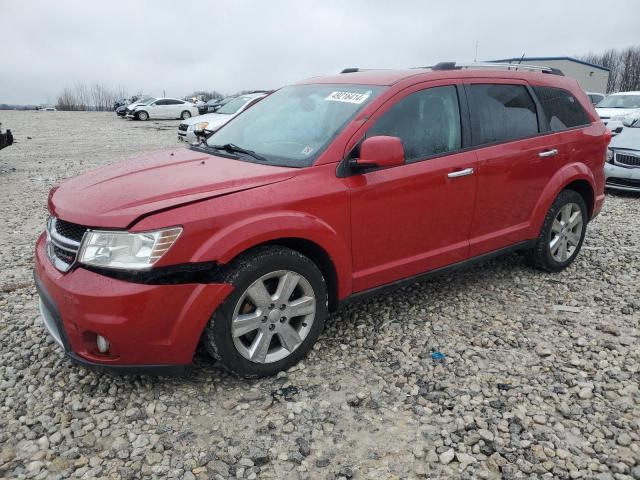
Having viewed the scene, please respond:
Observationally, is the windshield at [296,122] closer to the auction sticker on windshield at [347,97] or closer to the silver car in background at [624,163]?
the auction sticker on windshield at [347,97]

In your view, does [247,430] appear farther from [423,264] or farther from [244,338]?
[423,264]

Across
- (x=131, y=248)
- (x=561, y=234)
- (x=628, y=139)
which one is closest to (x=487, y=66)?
(x=561, y=234)

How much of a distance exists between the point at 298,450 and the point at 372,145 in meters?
1.73

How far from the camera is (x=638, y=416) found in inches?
109

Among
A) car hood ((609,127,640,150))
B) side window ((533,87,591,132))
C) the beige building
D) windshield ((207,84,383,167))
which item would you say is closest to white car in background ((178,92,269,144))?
car hood ((609,127,640,150))

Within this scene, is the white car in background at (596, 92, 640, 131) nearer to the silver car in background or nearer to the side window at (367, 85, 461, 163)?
the silver car in background

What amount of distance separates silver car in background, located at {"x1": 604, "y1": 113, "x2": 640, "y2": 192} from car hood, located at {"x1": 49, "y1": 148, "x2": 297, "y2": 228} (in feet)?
23.9

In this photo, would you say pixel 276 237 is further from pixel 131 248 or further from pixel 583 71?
pixel 583 71

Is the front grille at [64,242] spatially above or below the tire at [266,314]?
above

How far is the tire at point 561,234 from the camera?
456cm

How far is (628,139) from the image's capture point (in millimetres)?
8555

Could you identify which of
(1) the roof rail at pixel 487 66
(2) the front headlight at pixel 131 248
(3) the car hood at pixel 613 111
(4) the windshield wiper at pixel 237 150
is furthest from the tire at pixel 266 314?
(3) the car hood at pixel 613 111

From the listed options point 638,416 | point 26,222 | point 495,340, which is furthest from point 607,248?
point 26,222

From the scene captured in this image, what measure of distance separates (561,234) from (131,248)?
383 cm
